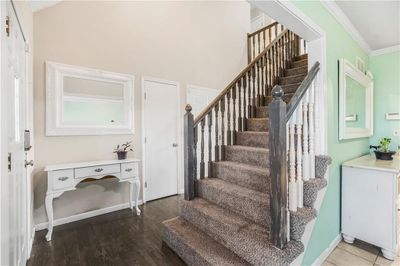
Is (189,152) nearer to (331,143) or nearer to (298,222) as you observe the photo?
(298,222)

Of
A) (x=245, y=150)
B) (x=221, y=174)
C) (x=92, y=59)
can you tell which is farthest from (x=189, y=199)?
(x=92, y=59)

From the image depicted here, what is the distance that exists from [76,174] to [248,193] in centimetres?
203

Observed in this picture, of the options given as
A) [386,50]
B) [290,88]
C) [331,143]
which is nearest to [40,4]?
[290,88]

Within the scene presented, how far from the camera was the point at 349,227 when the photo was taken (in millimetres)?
2223

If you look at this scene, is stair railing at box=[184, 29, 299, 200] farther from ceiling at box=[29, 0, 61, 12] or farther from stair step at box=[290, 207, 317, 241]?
ceiling at box=[29, 0, 61, 12]

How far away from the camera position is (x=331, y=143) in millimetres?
2020

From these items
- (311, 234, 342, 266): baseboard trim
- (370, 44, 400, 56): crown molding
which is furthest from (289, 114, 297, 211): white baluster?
(370, 44, 400, 56): crown molding

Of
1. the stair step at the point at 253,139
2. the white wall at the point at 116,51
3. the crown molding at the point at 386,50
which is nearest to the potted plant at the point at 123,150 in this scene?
the white wall at the point at 116,51

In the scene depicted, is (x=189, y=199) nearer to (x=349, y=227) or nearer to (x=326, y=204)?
(x=326, y=204)

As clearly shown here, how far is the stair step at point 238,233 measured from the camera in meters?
1.38

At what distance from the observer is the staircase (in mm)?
1397

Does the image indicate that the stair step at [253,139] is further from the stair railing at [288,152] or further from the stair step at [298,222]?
the stair step at [298,222]

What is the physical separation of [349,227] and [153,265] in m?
2.16

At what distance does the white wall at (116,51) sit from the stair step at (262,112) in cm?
145
